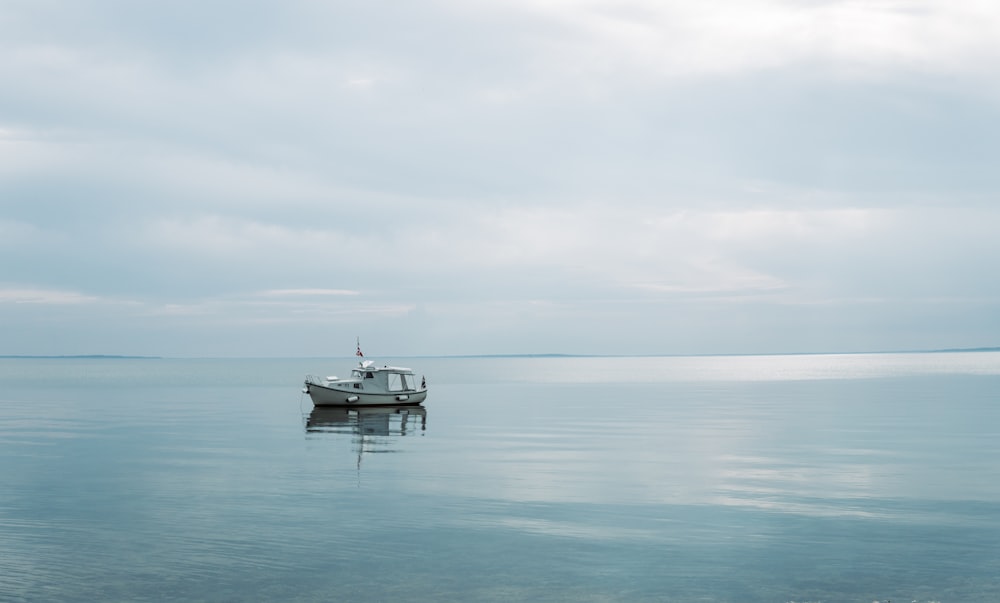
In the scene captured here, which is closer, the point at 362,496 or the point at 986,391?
the point at 362,496

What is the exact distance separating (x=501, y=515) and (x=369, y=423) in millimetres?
51099

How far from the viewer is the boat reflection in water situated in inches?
2621

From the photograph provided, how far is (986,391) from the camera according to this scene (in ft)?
479

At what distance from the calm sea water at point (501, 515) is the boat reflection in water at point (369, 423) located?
105cm

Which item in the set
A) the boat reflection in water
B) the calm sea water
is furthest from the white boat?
the calm sea water

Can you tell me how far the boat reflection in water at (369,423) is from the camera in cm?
6656

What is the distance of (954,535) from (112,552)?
28.5 m

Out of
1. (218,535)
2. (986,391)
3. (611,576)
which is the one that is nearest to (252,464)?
(218,535)

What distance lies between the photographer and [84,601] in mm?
23203

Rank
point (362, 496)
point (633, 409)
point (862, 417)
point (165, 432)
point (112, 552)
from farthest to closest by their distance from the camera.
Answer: point (633, 409), point (862, 417), point (165, 432), point (362, 496), point (112, 552)

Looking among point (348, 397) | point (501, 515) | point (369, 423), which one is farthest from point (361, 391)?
point (501, 515)

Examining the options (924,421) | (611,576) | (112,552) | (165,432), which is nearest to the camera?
(611,576)

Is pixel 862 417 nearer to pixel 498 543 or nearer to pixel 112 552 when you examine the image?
pixel 498 543

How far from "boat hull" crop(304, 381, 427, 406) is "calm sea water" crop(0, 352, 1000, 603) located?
2583 cm
